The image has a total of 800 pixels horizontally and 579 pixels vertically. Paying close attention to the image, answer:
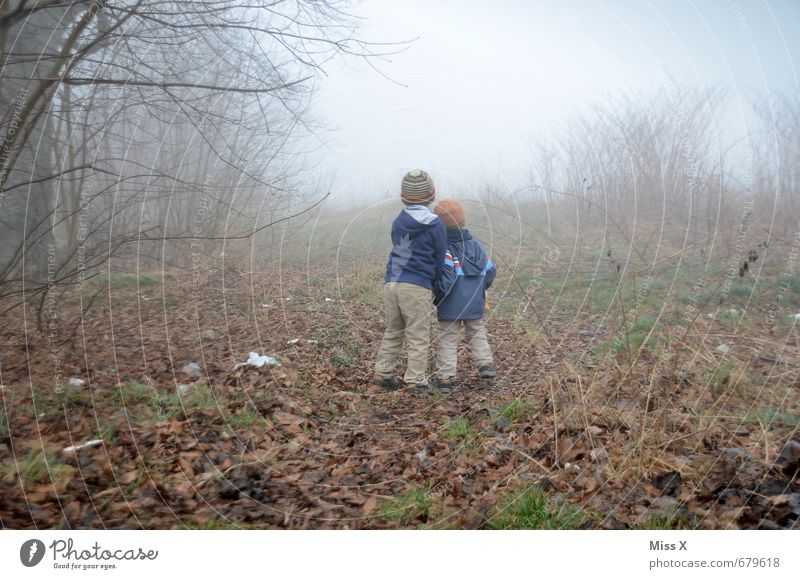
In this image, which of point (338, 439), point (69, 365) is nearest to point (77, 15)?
point (69, 365)

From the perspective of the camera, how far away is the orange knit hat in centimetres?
463

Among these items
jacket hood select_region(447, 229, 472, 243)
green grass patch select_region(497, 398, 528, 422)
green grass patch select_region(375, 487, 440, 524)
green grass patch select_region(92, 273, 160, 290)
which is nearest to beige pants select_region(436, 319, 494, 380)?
jacket hood select_region(447, 229, 472, 243)

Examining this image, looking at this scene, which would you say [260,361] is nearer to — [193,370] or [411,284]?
[193,370]

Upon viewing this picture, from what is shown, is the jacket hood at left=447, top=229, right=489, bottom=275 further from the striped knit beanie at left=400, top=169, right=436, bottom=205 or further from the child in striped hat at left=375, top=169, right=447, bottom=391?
the striped knit beanie at left=400, top=169, right=436, bottom=205

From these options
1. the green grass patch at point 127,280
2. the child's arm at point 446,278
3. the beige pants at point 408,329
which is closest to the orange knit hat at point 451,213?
the child's arm at point 446,278

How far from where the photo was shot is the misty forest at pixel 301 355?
3199 millimetres

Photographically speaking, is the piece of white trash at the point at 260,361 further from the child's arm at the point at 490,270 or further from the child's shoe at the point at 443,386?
the child's arm at the point at 490,270

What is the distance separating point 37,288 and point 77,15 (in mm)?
1993

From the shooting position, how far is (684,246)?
4.87 meters

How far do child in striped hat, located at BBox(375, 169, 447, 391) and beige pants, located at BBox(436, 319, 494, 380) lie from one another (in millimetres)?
203

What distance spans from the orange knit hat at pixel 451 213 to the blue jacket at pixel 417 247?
0.21 ft

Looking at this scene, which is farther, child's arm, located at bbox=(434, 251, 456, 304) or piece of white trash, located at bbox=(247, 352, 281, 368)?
piece of white trash, located at bbox=(247, 352, 281, 368)

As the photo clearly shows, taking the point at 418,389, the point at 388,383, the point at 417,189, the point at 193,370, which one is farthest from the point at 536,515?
the point at 193,370

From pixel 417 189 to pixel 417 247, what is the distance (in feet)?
2.00
